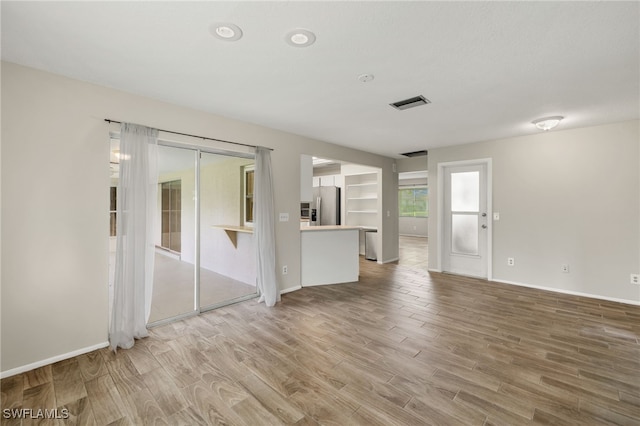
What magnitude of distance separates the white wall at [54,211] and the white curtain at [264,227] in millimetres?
1374

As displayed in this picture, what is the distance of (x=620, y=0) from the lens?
1.58 m

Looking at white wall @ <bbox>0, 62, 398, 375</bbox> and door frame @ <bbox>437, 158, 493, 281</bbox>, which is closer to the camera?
white wall @ <bbox>0, 62, 398, 375</bbox>

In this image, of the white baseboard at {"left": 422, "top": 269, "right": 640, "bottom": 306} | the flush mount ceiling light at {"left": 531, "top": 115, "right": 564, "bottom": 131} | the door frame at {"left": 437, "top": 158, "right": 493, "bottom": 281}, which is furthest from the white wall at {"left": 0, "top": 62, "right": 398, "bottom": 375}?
the white baseboard at {"left": 422, "top": 269, "right": 640, "bottom": 306}

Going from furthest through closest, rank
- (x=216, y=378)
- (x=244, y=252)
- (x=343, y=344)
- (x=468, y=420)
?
(x=244, y=252)
(x=343, y=344)
(x=216, y=378)
(x=468, y=420)

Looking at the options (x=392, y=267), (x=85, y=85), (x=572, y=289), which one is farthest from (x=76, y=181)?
(x=572, y=289)

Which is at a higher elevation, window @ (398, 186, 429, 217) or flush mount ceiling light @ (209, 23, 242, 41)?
flush mount ceiling light @ (209, 23, 242, 41)

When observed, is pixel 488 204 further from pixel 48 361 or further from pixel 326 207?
pixel 48 361

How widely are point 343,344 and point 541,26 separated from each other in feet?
9.62

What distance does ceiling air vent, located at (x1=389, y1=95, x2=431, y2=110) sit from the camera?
3.03 m

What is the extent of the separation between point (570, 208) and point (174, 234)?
5.85 meters

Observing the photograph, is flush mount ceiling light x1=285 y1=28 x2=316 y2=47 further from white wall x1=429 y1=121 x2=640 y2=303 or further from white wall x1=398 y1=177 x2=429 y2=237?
white wall x1=398 y1=177 x2=429 y2=237

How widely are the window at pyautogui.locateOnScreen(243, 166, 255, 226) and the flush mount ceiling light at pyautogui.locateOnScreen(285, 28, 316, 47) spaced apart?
2.50 metres

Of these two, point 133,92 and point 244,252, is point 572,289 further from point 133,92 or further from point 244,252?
point 133,92

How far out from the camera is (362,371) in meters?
2.27
